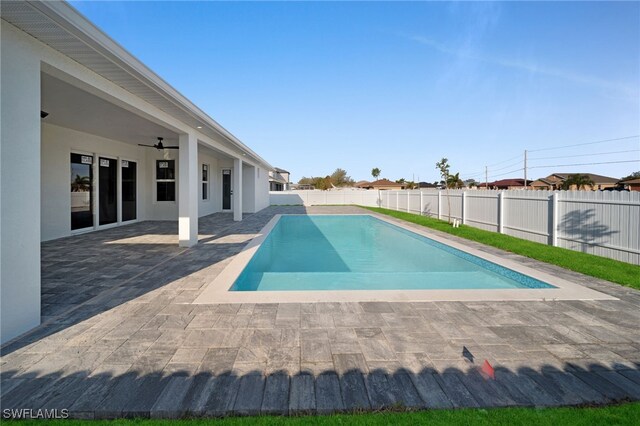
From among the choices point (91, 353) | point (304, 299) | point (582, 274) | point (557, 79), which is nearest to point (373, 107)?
point (557, 79)

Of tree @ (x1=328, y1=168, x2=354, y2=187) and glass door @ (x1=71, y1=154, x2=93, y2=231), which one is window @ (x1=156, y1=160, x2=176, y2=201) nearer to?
glass door @ (x1=71, y1=154, x2=93, y2=231)

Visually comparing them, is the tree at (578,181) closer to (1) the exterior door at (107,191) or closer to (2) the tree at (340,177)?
(2) the tree at (340,177)

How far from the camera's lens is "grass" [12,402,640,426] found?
1.98 metres

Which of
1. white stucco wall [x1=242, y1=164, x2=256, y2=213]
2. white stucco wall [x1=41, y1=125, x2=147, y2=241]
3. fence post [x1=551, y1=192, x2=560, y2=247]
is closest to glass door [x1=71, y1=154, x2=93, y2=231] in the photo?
white stucco wall [x1=41, y1=125, x2=147, y2=241]

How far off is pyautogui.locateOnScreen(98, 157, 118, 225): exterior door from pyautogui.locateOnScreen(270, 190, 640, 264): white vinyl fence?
507 inches

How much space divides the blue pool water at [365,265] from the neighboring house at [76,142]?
8.12 feet

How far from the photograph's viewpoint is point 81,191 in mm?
9523

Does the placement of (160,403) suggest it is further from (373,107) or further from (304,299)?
(373,107)

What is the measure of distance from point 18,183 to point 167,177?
10.7 m

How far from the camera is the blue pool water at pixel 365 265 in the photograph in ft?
18.5

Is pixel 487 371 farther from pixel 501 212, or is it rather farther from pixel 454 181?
pixel 454 181

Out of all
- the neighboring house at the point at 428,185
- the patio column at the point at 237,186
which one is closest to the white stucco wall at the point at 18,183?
the patio column at the point at 237,186

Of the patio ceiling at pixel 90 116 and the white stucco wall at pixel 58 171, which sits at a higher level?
the patio ceiling at pixel 90 116

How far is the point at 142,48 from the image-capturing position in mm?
12469
